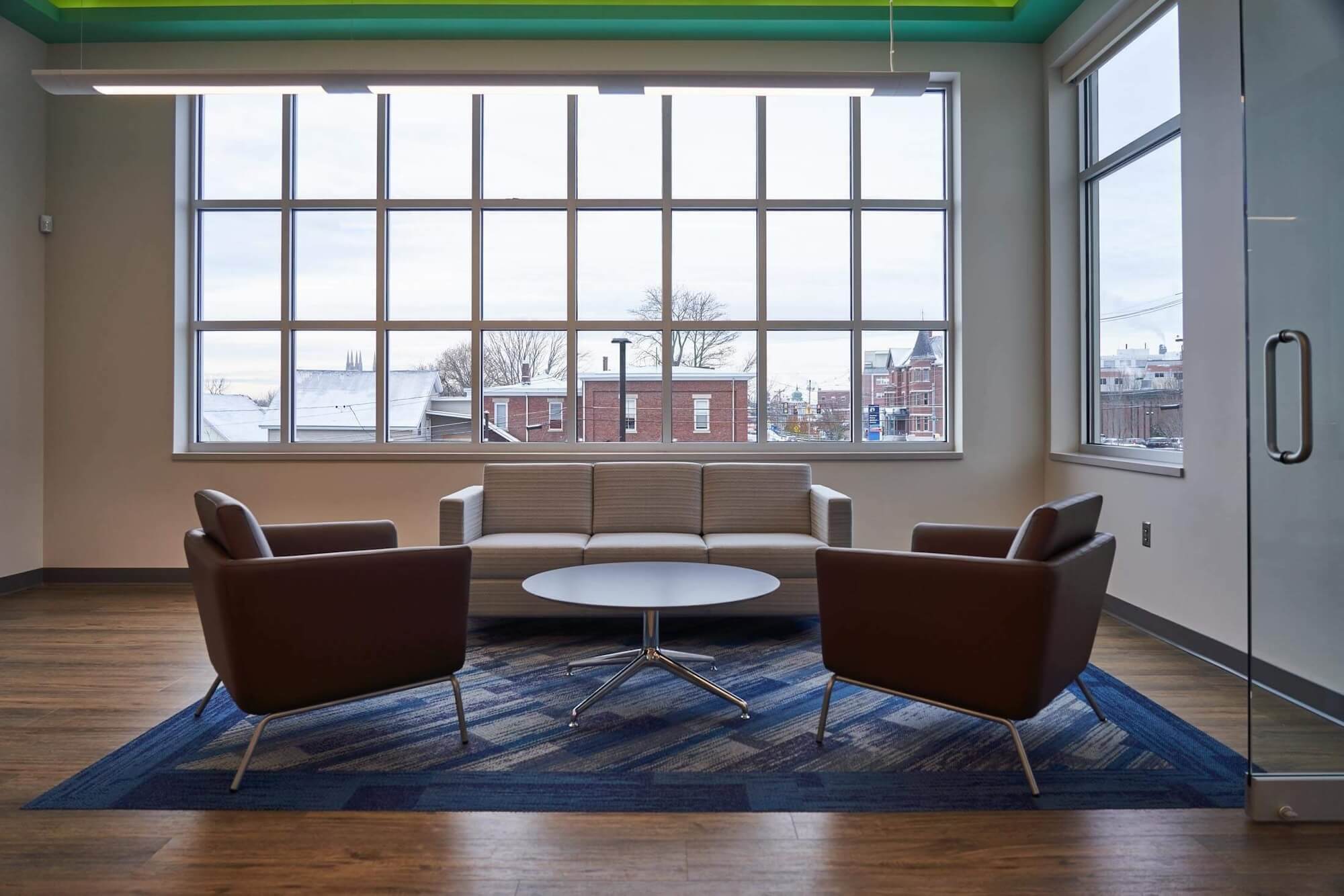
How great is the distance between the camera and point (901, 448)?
5715 mm

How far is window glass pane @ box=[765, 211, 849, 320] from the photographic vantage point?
5.77 metres

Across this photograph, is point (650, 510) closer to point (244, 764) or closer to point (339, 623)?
point (339, 623)

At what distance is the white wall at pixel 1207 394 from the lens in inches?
146

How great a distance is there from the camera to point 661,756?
8.98 ft

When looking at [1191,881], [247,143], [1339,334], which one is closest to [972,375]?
[1339,334]

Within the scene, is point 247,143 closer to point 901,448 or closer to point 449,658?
point 449,658

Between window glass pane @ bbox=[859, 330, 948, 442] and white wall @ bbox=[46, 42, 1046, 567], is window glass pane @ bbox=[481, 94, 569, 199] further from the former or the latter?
window glass pane @ bbox=[859, 330, 948, 442]

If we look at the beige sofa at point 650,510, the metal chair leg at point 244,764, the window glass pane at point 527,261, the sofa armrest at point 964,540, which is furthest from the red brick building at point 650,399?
the metal chair leg at point 244,764

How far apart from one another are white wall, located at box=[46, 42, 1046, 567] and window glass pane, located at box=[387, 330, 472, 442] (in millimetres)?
286

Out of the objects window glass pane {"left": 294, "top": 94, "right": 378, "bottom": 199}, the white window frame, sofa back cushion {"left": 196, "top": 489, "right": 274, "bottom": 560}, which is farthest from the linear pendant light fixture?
sofa back cushion {"left": 196, "top": 489, "right": 274, "bottom": 560}

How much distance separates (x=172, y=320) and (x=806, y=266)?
14.1ft

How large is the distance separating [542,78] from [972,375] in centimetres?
330

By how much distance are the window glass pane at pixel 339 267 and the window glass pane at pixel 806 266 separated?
278cm

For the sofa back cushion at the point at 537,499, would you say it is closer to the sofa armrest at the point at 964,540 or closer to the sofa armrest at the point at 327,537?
the sofa armrest at the point at 327,537
